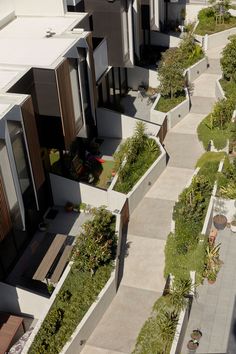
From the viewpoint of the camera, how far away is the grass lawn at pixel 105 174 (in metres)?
34.2

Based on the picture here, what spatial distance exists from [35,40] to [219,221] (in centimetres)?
1629

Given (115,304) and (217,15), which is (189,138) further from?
(217,15)

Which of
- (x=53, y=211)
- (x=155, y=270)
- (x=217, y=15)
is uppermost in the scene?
(x=217, y=15)

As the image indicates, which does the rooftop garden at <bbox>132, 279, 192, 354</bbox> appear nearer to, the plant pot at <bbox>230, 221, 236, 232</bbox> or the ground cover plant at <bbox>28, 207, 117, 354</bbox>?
the ground cover plant at <bbox>28, 207, 117, 354</bbox>

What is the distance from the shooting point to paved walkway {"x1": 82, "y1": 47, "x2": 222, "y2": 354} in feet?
83.5

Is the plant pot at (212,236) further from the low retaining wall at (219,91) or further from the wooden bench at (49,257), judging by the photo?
the low retaining wall at (219,91)

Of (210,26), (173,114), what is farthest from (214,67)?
(173,114)

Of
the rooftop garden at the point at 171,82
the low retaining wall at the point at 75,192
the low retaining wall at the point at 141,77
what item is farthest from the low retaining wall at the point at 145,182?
the low retaining wall at the point at 141,77

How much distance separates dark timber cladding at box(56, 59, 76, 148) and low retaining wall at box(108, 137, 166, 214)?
4.46 metres

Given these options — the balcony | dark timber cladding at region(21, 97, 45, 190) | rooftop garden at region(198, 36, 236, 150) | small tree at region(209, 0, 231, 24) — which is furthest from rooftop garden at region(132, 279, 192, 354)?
small tree at region(209, 0, 231, 24)

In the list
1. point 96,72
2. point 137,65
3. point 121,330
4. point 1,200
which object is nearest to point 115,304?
point 121,330

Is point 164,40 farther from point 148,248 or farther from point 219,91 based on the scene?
point 148,248

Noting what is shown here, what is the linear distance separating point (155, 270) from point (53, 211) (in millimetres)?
8260

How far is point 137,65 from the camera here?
149ft
